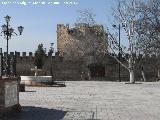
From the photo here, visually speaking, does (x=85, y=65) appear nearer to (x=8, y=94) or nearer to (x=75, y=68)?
(x=75, y=68)

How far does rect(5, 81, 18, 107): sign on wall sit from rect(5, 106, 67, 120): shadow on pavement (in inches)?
14.8

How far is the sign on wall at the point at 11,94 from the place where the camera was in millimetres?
15330

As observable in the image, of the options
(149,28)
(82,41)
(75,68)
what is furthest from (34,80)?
(82,41)

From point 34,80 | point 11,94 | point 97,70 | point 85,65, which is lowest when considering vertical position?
point 11,94

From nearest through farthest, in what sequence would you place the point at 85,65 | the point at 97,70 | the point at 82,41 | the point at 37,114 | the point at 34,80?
1. the point at 37,114
2. the point at 34,80
3. the point at 97,70
4. the point at 85,65
5. the point at 82,41

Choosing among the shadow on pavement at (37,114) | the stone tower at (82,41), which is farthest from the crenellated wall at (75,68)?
the shadow on pavement at (37,114)

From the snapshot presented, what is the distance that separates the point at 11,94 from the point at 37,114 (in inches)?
40.7

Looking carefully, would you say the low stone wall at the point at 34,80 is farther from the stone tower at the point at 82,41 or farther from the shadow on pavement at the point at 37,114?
the shadow on pavement at the point at 37,114

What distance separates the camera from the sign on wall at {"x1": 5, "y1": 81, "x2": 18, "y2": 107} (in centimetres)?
1533

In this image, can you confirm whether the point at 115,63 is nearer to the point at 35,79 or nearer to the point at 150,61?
the point at 150,61

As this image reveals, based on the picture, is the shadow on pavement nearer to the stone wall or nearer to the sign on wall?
the stone wall

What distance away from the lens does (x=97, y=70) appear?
6956 centimetres

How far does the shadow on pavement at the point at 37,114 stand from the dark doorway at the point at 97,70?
51.5 m

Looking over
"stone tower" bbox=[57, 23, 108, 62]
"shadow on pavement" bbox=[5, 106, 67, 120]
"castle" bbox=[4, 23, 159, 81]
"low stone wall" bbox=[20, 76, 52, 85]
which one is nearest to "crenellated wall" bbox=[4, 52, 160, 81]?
"castle" bbox=[4, 23, 159, 81]
